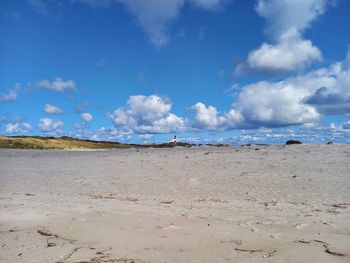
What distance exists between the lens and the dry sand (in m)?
7.80

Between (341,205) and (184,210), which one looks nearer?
(184,210)

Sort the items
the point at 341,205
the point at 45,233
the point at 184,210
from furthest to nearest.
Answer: the point at 341,205
the point at 184,210
the point at 45,233

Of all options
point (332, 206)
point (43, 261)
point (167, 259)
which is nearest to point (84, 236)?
point (43, 261)

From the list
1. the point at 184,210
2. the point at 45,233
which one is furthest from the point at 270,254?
the point at 45,233

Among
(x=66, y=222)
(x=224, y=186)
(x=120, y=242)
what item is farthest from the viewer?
(x=224, y=186)

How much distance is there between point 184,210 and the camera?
11.5 metres

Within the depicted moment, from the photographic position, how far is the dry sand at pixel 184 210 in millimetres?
7805

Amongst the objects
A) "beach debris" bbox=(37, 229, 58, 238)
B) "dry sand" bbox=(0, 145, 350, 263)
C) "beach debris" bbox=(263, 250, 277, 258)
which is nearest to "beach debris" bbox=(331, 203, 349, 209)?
"dry sand" bbox=(0, 145, 350, 263)

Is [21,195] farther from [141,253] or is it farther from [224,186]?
[141,253]

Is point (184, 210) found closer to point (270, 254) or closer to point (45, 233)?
point (45, 233)

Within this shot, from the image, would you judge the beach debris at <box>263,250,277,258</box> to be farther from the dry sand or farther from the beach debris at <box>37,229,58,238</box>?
the beach debris at <box>37,229,58,238</box>

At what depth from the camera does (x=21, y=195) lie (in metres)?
15.3

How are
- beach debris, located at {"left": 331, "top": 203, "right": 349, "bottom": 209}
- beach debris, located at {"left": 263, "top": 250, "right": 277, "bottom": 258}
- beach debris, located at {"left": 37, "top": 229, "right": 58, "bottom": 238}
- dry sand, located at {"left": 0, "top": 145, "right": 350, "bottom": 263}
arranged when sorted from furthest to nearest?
beach debris, located at {"left": 331, "top": 203, "right": 349, "bottom": 209}, beach debris, located at {"left": 37, "top": 229, "right": 58, "bottom": 238}, dry sand, located at {"left": 0, "top": 145, "right": 350, "bottom": 263}, beach debris, located at {"left": 263, "top": 250, "right": 277, "bottom": 258}

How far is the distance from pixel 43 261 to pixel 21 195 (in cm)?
847
